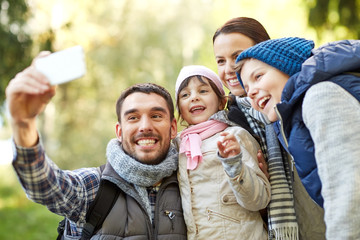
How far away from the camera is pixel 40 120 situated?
15469 mm

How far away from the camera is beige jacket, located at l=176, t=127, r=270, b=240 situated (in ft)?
8.16

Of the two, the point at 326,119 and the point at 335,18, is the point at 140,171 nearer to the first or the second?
the point at 326,119

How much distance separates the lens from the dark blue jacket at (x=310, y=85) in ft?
6.22

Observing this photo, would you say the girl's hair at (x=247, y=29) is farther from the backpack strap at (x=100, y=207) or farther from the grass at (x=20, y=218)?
the grass at (x=20, y=218)

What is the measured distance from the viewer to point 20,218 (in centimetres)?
1138

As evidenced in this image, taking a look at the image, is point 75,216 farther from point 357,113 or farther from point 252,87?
point 357,113

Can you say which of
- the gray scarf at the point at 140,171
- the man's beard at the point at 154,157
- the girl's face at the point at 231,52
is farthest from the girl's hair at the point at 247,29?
the gray scarf at the point at 140,171

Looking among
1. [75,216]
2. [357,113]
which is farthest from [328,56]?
[75,216]

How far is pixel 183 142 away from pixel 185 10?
15960mm

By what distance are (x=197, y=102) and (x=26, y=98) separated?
5.22ft

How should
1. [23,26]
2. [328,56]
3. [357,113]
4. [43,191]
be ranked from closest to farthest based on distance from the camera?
[357,113]
[328,56]
[43,191]
[23,26]

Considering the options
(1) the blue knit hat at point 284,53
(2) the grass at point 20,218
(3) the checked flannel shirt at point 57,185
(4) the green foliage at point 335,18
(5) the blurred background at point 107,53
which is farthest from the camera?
(5) the blurred background at point 107,53

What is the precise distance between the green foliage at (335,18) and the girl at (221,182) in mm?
4527

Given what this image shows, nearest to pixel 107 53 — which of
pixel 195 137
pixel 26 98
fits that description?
pixel 195 137
